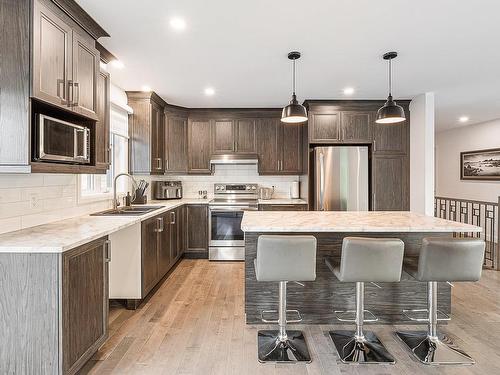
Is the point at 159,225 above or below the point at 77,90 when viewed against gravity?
below

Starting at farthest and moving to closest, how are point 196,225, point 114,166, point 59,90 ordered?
point 196,225, point 114,166, point 59,90

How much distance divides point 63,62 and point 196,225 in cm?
319

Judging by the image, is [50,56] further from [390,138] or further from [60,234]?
[390,138]

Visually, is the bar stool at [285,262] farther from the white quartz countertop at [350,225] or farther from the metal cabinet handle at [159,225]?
the metal cabinet handle at [159,225]

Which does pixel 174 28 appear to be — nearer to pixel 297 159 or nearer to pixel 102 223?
pixel 102 223

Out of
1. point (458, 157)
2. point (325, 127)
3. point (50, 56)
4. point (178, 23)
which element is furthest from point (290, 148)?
point (458, 157)

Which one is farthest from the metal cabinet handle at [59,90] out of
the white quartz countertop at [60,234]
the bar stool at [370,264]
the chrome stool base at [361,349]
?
the chrome stool base at [361,349]

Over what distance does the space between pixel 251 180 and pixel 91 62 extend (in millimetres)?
3470

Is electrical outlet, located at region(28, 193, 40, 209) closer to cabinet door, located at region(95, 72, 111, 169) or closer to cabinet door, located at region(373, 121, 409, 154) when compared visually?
cabinet door, located at region(95, 72, 111, 169)

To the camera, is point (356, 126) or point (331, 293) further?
point (356, 126)

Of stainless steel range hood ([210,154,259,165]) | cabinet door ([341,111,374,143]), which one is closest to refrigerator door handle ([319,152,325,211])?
cabinet door ([341,111,374,143])

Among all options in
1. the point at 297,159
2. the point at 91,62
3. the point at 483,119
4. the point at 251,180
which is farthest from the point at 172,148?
the point at 483,119

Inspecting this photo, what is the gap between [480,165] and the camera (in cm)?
656

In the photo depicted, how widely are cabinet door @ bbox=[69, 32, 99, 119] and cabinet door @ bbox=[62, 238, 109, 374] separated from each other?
3.40 ft
